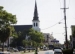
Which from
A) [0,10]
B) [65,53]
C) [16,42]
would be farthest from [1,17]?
[16,42]

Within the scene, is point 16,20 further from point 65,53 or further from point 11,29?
point 65,53

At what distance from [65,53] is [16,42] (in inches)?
3295

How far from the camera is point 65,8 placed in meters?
43.5

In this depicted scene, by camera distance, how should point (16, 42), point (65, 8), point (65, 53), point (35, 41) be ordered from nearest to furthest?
point (65, 53) → point (65, 8) → point (35, 41) → point (16, 42)

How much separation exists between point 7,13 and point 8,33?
5360 millimetres

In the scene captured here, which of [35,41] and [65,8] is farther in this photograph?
[35,41]

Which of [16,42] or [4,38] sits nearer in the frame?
[4,38]

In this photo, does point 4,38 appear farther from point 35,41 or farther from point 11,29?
point 35,41

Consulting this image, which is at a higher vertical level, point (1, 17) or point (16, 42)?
point (1, 17)

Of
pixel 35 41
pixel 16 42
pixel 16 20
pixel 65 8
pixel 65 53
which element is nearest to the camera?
pixel 65 53

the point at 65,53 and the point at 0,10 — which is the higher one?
the point at 0,10

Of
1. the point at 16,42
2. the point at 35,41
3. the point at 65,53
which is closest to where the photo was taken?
the point at 65,53

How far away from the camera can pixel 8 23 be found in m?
61.8

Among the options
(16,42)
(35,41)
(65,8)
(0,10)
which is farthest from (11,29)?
(16,42)
